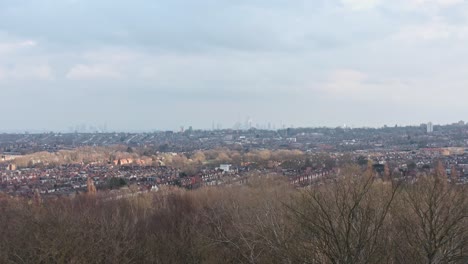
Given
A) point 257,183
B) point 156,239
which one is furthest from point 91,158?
point 156,239

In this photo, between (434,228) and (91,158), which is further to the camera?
(91,158)

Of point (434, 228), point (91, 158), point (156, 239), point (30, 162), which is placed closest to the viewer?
point (434, 228)

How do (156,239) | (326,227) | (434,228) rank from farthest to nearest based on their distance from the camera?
(156,239)
(434,228)
(326,227)

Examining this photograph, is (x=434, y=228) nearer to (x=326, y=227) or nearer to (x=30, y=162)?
(x=326, y=227)

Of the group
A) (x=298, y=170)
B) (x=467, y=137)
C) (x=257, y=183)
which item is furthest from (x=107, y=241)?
(x=467, y=137)

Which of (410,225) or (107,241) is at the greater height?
(410,225)

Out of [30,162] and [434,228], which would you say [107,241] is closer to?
[434,228]
